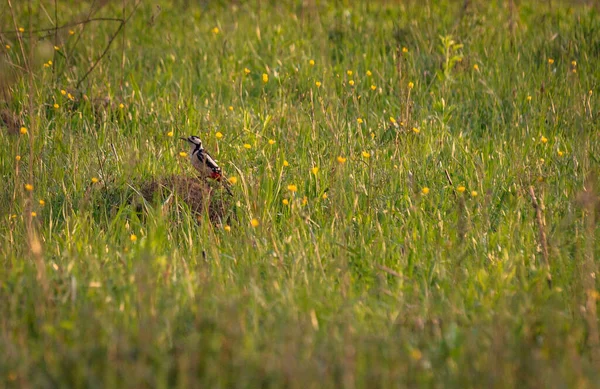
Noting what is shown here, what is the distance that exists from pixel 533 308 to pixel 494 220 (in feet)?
4.56

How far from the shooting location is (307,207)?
496 centimetres

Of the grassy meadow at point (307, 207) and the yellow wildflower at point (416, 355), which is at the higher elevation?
the yellow wildflower at point (416, 355)

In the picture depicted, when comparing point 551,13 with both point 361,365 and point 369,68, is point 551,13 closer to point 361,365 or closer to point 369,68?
point 369,68

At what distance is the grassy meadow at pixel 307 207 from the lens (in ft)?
10.0

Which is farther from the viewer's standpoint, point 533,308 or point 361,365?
point 533,308

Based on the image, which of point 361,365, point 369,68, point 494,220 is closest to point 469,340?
point 361,365

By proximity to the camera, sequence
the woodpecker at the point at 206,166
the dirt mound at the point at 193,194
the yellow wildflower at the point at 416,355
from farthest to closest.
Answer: the woodpecker at the point at 206,166 → the dirt mound at the point at 193,194 → the yellow wildflower at the point at 416,355

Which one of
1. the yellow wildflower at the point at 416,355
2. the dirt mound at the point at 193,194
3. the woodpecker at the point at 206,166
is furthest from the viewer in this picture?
the woodpecker at the point at 206,166

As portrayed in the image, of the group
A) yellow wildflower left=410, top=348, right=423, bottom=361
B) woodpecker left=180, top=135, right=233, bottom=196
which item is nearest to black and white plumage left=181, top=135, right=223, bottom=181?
woodpecker left=180, top=135, right=233, bottom=196

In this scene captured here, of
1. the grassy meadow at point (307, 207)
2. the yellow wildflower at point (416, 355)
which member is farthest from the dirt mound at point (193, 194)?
the yellow wildflower at point (416, 355)

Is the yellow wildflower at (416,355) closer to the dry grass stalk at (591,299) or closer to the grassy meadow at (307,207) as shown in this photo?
the grassy meadow at (307,207)

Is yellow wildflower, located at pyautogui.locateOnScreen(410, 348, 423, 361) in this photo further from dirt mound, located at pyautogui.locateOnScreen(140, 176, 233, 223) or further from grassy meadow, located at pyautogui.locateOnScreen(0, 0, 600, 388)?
dirt mound, located at pyautogui.locateOnScreen(140, 176, 233, 223)

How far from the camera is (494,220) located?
478cm

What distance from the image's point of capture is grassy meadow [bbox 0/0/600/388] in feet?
10.0
